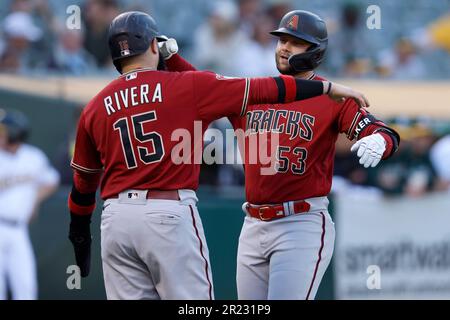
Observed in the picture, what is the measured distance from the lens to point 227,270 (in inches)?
331

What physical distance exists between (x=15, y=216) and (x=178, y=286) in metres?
4.45

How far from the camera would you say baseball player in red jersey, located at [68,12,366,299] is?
4598 mm

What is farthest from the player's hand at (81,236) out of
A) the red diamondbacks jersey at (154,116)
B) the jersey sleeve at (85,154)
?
the red diamondbacks jersey at (154,116)

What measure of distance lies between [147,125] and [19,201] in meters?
4.41

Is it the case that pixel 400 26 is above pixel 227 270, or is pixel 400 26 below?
above

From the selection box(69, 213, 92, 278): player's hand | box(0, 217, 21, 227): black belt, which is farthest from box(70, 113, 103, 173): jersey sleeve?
box(0, 217, 21, 227): black belt

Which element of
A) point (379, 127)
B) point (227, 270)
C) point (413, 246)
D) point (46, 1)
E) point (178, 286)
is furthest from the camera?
point (46, 1)

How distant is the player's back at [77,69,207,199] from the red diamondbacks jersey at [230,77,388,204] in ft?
2.22

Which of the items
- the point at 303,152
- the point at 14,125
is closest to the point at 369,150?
the point at 303,152

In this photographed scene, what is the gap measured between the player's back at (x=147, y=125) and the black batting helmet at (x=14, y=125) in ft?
14.5

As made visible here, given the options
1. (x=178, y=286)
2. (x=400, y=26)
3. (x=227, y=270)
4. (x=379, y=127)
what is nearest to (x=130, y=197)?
(x=178, y=286)

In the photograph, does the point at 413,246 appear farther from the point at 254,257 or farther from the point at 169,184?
the point at 169,184

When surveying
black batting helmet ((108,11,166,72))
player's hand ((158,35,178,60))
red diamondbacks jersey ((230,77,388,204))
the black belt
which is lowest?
the black belt

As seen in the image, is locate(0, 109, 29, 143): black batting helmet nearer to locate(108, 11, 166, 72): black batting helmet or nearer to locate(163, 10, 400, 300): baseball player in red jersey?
locate(163, 10, 400, 300): baseball player in red jersey
